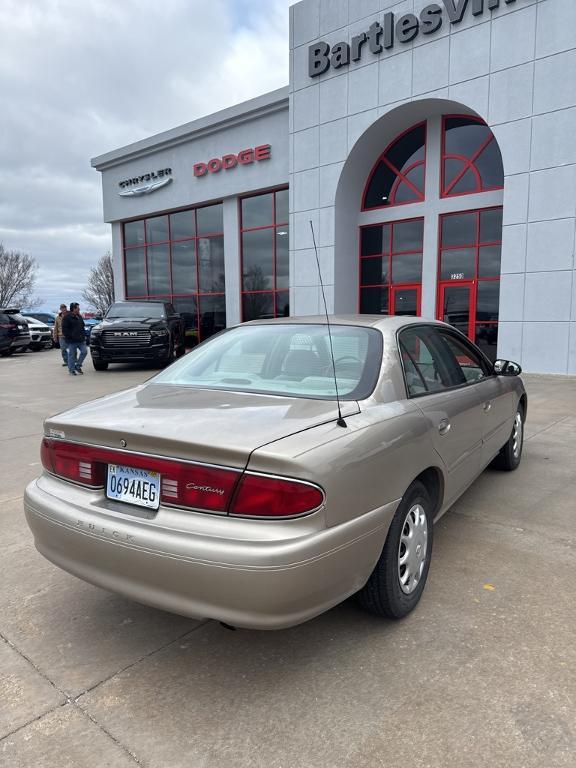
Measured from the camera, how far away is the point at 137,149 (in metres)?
22.8

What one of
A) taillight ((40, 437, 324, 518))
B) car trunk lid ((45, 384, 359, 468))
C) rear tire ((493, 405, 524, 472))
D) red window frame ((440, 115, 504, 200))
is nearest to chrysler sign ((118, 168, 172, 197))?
red window frame ((440, 115, 504, 200))

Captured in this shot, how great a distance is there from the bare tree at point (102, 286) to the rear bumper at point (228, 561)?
2847 inches

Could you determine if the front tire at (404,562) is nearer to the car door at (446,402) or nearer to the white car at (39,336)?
the car door at (446,402)

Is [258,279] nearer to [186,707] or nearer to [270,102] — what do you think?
[270,102]

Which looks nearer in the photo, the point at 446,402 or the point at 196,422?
the point at 196,422

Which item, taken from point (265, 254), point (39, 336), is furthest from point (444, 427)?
point (39, 336)

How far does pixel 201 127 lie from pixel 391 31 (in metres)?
8.13

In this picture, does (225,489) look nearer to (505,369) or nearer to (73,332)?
(505,369)

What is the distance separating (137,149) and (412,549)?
23.6m

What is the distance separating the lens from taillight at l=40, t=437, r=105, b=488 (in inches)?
98.2

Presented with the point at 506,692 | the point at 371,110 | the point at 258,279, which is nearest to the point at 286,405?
the point at 506,692

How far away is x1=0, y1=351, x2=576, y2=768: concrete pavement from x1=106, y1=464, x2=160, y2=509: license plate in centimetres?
74

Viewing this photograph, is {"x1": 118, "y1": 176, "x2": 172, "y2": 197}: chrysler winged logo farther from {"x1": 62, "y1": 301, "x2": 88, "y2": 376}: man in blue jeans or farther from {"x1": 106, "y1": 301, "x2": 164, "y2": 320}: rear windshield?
{"x1": 62, "y1": 301, "x2": 88, "y2": 376}: man in blue jeans

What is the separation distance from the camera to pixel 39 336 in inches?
915
